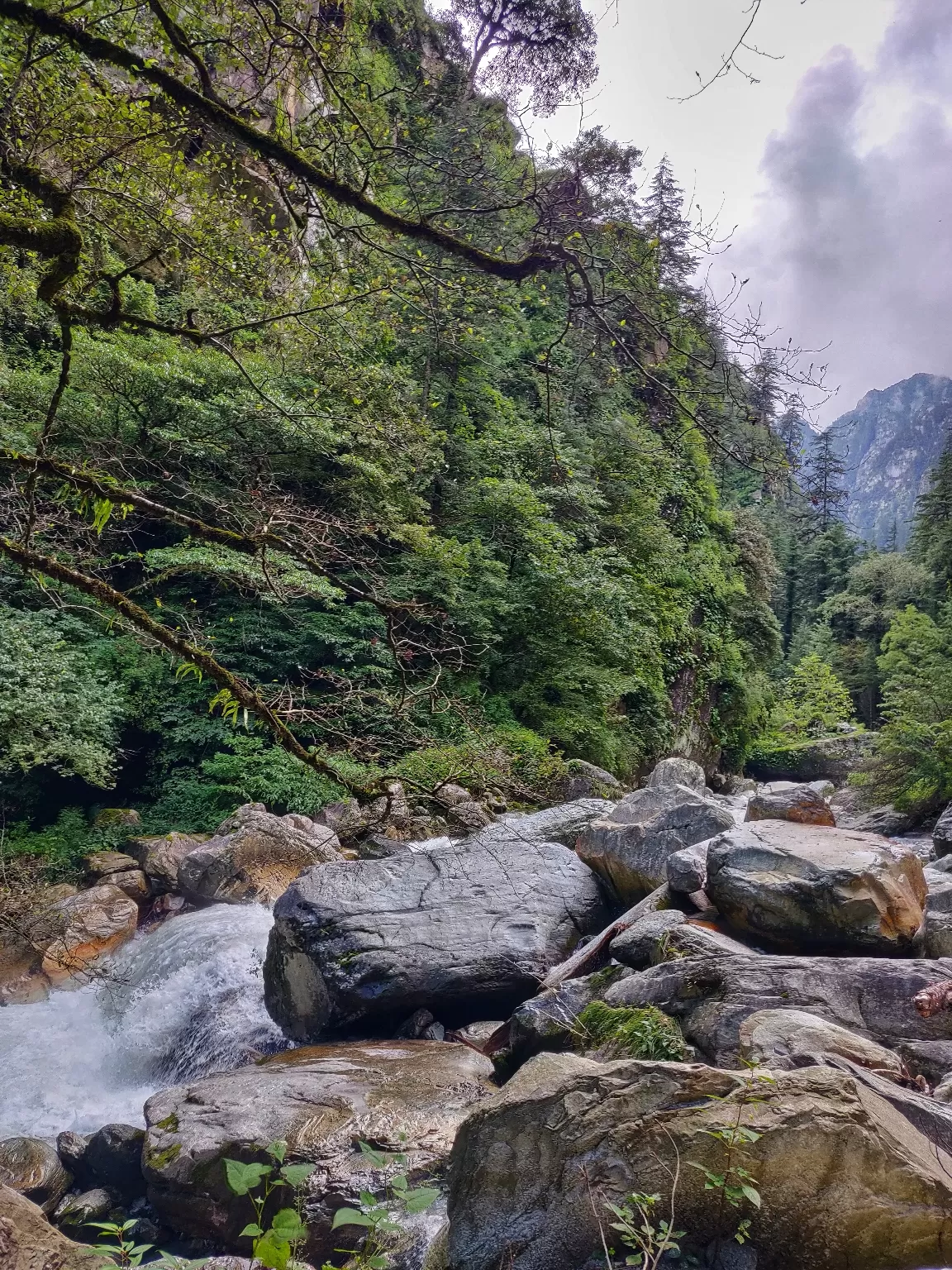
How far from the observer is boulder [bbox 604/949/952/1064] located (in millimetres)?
4387

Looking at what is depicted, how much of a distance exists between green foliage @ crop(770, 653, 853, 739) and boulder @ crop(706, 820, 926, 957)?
26308 millimetres

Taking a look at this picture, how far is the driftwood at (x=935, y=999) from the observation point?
388cm

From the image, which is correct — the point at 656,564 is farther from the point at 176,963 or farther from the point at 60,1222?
the point at 60,1222

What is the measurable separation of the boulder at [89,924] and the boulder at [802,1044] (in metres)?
6.86

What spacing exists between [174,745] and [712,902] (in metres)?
9.00

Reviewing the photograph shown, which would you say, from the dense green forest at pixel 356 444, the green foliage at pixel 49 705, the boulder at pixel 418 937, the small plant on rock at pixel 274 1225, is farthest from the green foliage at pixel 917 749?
the small plant on rock at pixel 274 1225

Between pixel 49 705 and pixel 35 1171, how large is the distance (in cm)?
561

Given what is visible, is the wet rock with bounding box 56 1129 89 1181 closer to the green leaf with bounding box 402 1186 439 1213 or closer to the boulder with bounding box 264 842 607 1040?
the boulder with bounding box 264 842 607 1040

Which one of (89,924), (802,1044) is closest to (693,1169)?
(802,1044)

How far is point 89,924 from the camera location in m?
8.62

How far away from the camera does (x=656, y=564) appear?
59.3 ft

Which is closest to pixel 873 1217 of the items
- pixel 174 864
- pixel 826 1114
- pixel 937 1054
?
pixel 826 1114

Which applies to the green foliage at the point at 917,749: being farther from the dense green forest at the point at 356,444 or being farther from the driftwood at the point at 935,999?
the driftwood at the point at 935,999

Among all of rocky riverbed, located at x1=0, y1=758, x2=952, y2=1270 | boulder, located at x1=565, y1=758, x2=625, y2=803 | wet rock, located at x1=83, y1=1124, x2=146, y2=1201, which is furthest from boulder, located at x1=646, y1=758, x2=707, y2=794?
wet rock, located at x1=83, y1=1124, x2=146, y2=1201
